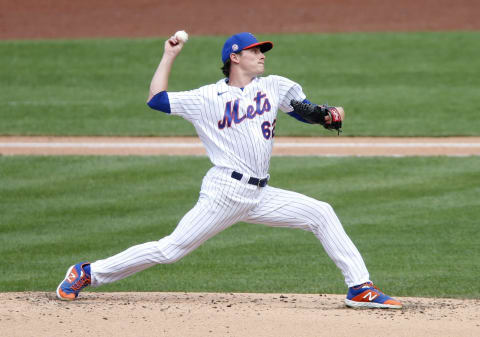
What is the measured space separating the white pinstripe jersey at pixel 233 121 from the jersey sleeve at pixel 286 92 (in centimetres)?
14

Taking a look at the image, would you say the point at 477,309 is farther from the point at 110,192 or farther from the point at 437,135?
the point at 437,135

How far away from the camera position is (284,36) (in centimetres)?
2238

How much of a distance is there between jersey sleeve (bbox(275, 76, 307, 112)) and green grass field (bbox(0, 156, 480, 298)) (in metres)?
1.76

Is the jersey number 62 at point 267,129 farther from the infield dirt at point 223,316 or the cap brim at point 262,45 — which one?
the infield dirt at point 223,316

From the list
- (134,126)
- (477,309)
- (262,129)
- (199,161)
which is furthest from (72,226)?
(134,126)

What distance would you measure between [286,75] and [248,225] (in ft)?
31.7

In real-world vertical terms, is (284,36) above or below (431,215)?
above

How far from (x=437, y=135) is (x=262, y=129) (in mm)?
8543

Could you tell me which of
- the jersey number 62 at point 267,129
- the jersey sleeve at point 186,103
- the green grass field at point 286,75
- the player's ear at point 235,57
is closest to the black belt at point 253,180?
the jersey number 62 at point 267,129

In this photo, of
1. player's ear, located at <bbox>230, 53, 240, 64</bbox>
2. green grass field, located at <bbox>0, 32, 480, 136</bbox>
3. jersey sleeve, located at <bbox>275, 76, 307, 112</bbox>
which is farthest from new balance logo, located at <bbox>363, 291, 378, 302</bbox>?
green grass field, located at <bbox>0, 32, 480, 136</bbox>

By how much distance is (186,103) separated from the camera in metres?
5.55

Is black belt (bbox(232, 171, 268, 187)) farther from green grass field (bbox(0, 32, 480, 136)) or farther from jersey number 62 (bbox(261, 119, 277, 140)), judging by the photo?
green grass field (bbox(0, 32, 480, 136))

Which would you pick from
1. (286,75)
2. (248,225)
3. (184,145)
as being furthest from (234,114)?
(286,75)

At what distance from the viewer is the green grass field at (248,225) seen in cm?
727
